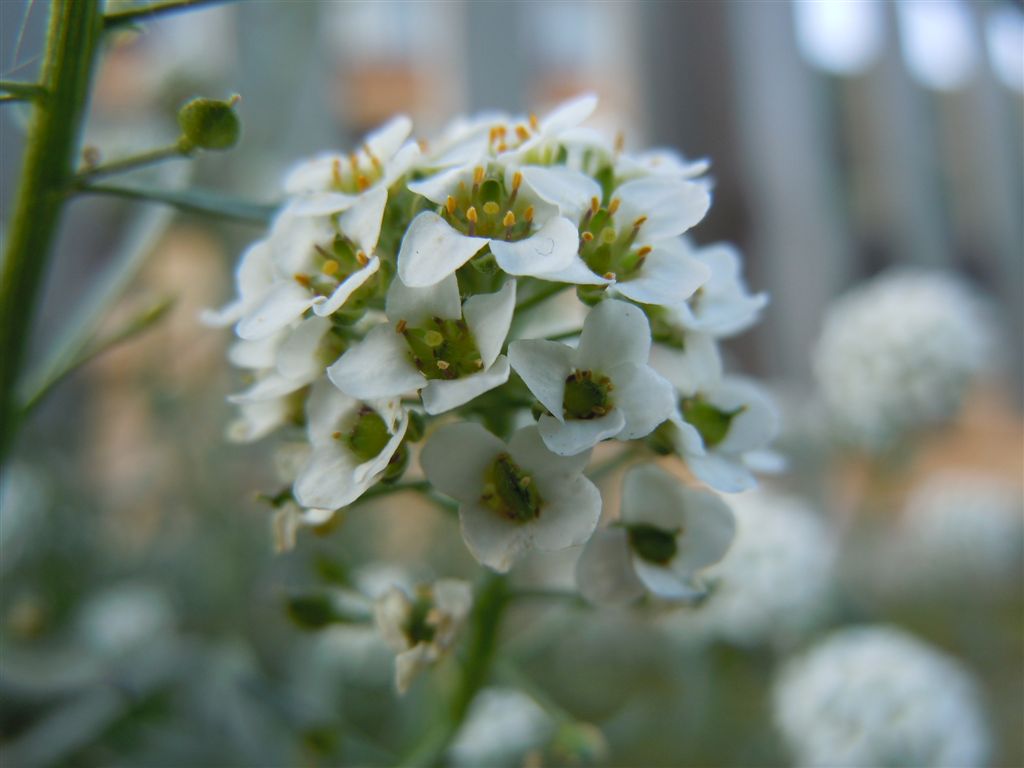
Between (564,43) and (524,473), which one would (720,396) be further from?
(564,43)

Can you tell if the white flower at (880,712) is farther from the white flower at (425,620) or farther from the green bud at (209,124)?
the green bud at (209,124)

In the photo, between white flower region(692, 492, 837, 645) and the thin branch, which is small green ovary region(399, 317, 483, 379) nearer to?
the thin branch

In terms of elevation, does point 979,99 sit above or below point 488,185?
below

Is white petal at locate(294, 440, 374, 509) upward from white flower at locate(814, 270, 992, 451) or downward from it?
upward

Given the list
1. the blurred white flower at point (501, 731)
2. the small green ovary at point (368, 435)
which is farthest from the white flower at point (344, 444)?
the blurred white flower at point (501, 731)

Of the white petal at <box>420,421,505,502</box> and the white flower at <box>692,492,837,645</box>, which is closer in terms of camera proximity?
Result: the white petal at <box>420,421,505,502</box>

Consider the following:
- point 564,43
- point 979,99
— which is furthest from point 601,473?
point 979,99

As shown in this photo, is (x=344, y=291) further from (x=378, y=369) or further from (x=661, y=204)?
(x=661, y=204)

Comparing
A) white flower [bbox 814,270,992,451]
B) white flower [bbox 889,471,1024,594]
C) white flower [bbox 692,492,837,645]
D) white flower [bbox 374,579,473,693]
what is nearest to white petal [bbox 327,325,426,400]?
white flower [bbox 374,579,473,693]
